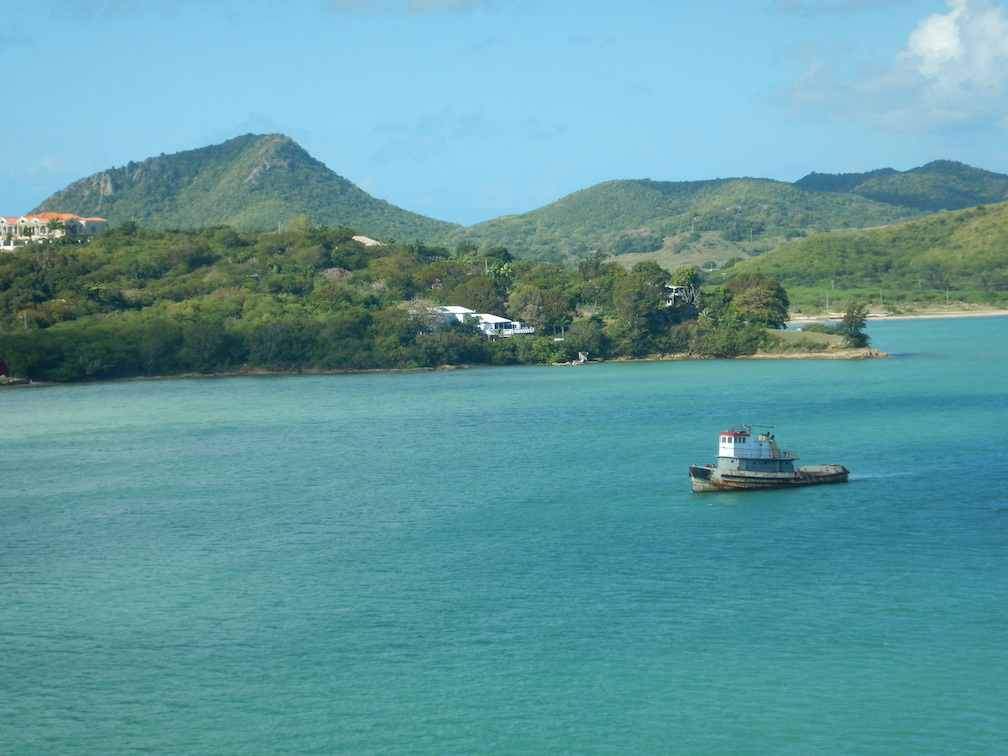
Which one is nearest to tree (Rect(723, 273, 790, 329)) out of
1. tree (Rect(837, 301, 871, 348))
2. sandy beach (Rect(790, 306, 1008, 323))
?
tree (Rect(837, 301, 871, 348))

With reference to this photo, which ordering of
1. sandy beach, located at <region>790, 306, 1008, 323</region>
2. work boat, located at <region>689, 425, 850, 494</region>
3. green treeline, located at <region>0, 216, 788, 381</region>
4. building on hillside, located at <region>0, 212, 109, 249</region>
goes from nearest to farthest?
work boat, located at <region>689, 425, 850, 494</region>
green treeline, located at <region>0, 216, 788, 381</region>
building on hillside, located at <region>0, 212, 109, 249</region>
sandy beach, located at <region>790, 306, 1008, 323</region>

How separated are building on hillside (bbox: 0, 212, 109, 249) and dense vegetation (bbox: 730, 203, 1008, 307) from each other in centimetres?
7572

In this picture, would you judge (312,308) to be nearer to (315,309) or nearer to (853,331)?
(315,309)

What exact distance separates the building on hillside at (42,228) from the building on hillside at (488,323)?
40.8 metres

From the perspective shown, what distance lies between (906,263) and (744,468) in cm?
12430

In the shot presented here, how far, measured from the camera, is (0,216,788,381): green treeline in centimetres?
8062

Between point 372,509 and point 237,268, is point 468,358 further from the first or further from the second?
point 372,509

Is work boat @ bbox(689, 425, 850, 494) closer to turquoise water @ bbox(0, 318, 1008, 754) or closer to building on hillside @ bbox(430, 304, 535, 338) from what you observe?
turquoise water @ bbox(0, 318, 1008, 754)

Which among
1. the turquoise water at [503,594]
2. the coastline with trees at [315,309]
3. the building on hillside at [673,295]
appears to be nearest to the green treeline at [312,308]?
the coastline with trees at [315,309]

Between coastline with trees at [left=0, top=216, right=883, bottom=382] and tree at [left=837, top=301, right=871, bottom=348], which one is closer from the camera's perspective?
coastline with trees at [left=0, top=216, right=883, bottom=382]

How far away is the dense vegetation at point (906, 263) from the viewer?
139m

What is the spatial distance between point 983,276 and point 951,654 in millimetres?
130096

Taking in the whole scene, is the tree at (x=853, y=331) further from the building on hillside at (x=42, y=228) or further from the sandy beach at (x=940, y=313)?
the building on hillside at (x=42, y=228)

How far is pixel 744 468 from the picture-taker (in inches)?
1359
